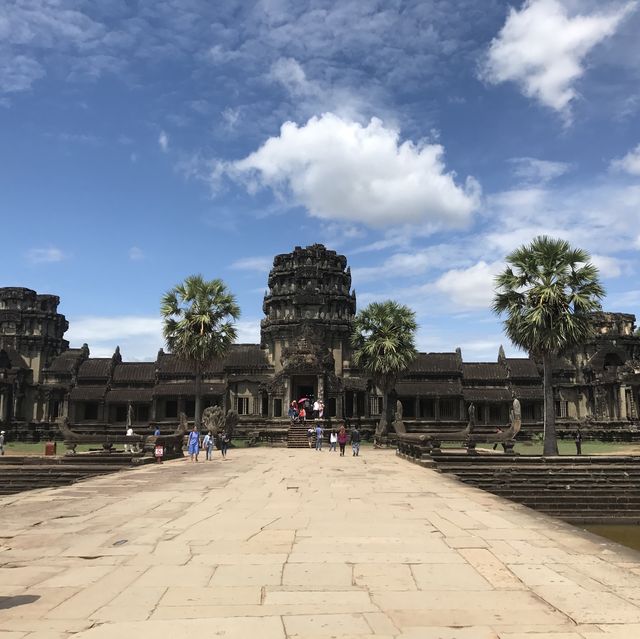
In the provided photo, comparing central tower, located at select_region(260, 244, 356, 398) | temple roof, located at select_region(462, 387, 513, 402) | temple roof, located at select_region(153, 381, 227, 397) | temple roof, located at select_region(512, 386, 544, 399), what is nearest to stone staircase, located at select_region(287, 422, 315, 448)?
central tower, located at select_region(260, 244, 356, 398)

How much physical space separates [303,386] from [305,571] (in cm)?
3960

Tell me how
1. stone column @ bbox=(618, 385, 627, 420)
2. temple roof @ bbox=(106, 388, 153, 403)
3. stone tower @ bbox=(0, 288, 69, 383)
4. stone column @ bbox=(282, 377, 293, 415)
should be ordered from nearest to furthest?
stone column @ bbox=(282, 377, 293, 415) < stone column @ bbox=(618, 385, 627, 420) < temple roof @ bbox=(106, 388, 153, 403) < stone tower @ bbox=(0, 288, 69, 383)

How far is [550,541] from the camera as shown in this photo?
32.3ft

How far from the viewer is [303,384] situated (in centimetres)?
4634

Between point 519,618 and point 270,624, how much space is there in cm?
252

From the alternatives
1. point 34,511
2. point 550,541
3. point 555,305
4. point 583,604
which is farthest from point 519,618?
point 555,305

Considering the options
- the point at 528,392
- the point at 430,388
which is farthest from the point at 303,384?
the point at 528,392

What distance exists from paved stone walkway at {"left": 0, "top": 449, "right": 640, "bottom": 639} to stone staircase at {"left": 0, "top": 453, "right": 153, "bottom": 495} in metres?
6.45

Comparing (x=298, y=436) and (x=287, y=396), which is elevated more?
(x=287, y=396)

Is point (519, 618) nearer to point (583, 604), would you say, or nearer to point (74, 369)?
point (583, 604)

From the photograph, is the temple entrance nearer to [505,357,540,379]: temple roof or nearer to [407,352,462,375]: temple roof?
[407,352,462,375]: temple roof

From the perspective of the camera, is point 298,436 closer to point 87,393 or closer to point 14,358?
point 87,393

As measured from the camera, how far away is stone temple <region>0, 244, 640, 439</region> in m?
49.5

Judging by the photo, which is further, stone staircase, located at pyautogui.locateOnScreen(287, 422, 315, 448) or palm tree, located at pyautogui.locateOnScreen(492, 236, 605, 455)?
stone staircase, located at pyautogui.locateOnScreen(287, 422, 315, 448)
